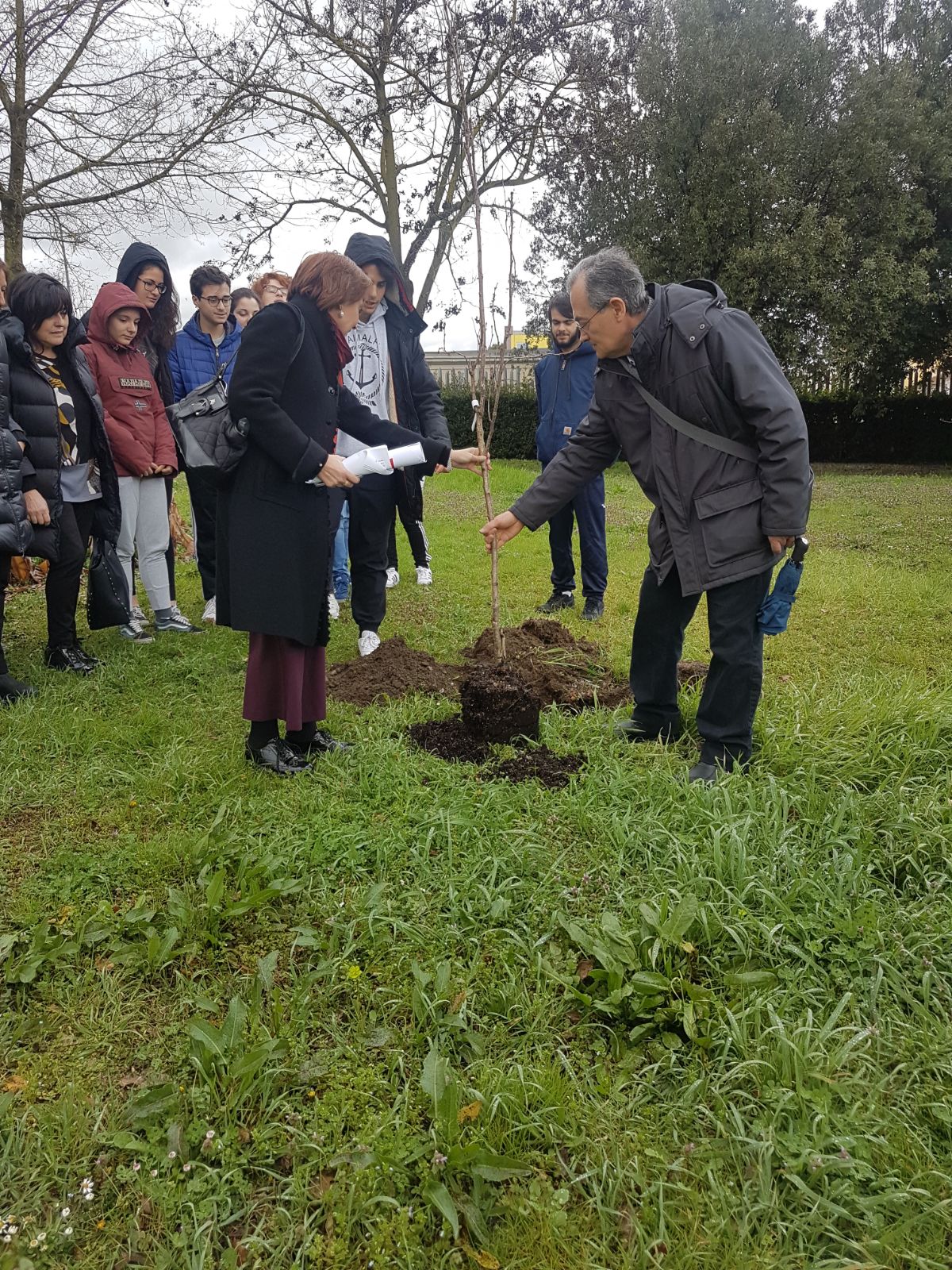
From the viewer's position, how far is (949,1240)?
179cm

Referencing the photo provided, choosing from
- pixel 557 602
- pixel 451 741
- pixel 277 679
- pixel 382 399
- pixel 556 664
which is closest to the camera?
pixel 277 679

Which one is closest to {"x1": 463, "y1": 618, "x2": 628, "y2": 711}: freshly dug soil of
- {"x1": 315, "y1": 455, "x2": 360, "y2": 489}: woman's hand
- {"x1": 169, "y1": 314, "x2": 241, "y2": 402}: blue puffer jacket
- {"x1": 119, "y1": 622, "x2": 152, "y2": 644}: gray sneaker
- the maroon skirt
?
the maroon skirt

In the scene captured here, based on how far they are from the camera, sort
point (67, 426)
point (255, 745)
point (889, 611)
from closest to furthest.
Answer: point (255, 745)
point (67, 426)
point (889, 611)

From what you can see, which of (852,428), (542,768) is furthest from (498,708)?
(852,428)

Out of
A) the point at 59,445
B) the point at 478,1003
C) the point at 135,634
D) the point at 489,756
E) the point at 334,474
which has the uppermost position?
the point at 59,445

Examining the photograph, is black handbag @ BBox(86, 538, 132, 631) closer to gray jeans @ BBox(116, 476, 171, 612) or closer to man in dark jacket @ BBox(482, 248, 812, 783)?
gray jeans @ BBox(116, 476, 171, 612)

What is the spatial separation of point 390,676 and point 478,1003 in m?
2.55

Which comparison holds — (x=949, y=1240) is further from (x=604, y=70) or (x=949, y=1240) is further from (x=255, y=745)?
(x=604, y=70)

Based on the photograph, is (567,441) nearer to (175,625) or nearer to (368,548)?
(368,548)

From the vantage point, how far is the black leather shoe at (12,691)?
4504 millimetres

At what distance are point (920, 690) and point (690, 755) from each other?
1.49m

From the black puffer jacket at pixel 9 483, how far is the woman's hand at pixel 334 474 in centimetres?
206

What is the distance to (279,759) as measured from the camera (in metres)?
3.67

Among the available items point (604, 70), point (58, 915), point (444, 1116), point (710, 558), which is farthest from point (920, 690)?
point (604, 70)
